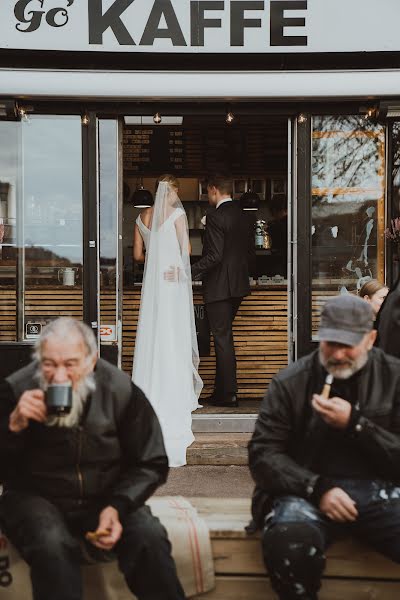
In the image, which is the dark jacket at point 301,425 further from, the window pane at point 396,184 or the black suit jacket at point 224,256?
the black suit jacket at point 224,256

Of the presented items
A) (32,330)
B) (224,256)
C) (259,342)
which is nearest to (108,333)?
(32,330)

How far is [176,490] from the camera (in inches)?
235

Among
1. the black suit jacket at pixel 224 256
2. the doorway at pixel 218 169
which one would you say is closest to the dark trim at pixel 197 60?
the black suit jacket at pixel 224 256

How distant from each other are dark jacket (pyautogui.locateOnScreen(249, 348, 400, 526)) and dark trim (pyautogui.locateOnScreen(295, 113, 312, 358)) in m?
3.44

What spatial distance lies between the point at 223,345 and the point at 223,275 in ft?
1.99

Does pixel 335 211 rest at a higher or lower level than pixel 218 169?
lower

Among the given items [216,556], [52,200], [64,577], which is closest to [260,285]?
[52,200]

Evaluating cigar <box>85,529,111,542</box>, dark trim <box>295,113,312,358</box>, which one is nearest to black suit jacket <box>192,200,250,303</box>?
dark trim <box>295,113,312,358</box>

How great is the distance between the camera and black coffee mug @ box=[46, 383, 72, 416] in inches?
126

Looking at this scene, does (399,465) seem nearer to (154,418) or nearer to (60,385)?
(154,418)

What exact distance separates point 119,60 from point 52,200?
122cm

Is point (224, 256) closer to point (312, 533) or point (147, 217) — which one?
point (147, 217)

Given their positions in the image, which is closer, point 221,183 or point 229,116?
point 229,116

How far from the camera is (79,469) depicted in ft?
11.4
